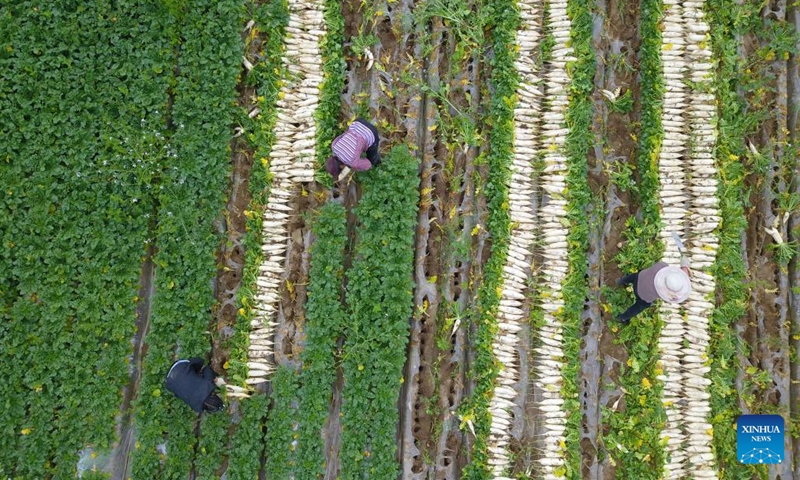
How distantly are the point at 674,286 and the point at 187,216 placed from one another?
4328 mm

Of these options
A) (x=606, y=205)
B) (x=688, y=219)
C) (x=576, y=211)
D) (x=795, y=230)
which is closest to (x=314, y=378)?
(x=576, y=211)

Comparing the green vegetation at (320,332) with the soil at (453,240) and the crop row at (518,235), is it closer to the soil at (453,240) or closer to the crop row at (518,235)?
the soil at (453,240)

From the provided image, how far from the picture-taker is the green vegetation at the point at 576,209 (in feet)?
15.8

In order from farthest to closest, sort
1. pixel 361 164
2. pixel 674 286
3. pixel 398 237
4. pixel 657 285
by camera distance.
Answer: pixel 398 237
pixel 361 164
pixel 657 285
pixel 674 286

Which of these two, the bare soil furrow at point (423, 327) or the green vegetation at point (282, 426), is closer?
the green vegetation at point (282, 426)

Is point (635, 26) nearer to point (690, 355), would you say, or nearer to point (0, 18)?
point (690, 355)

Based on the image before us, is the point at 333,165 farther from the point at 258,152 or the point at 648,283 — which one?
the point at 648,283

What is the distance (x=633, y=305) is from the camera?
4.70m

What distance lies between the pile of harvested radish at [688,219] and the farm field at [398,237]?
0.9 inches

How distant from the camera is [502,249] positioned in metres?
4.88

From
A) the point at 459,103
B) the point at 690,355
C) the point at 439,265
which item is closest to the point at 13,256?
the point at 439,265

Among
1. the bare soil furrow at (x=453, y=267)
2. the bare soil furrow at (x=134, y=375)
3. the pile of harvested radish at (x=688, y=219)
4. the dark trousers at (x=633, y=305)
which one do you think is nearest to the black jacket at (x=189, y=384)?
the bare soil furrow at (x=134, y=375)

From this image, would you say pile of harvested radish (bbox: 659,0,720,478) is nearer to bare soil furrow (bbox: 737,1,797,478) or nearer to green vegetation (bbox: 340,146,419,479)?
bare soil furrow (bbox: 737,1,797,478)

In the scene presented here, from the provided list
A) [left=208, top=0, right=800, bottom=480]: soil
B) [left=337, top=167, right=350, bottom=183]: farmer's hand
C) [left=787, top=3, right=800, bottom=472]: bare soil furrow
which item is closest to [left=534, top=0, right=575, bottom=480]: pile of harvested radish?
[left=208, top=0, right=800, bottom=480]: soil
